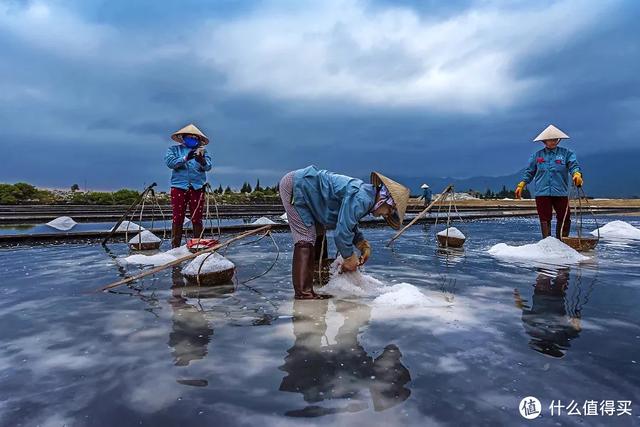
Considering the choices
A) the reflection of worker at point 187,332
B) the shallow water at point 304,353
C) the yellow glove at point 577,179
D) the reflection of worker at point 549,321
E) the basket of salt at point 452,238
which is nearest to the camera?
the shallow water at point 304,353

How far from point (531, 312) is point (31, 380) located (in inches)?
102

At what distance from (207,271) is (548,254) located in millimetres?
3709

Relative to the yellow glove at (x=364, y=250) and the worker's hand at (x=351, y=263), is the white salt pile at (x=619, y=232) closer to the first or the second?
the yellow glove at (x=364, y=250)

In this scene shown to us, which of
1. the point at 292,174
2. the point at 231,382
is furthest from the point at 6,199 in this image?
the point at 231,382

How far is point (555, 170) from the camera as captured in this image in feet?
18.2

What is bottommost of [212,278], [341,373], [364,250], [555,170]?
[341,373]

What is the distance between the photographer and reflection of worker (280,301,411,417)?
1550mm

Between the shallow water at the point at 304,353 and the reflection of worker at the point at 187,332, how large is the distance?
0.04 feet

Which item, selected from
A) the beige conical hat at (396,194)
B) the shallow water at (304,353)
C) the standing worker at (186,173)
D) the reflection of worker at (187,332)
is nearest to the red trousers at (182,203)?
the standing worker at (186,173)

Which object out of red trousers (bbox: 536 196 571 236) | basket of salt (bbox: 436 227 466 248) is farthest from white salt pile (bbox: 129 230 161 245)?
red trousers (bbox: 536 196 571 236)

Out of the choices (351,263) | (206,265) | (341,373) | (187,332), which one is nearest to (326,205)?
(351,263)

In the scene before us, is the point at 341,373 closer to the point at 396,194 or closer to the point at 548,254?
the point at 396,194

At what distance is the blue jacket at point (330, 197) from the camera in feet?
9.43

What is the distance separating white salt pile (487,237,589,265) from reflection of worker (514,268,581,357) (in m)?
1.43
